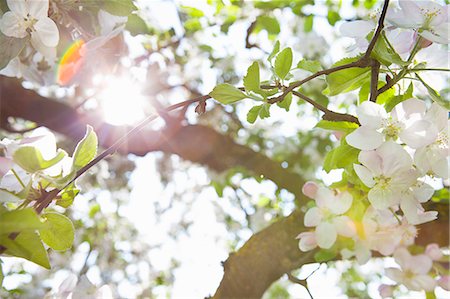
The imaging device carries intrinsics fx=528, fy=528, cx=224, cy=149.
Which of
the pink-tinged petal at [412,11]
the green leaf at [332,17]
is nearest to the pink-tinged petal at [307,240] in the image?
the pink-tinged petal at [412,11]

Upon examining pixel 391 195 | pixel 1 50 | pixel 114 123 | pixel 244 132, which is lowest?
pixel 244 132

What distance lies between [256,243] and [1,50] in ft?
2.45

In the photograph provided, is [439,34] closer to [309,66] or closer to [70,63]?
[309,66]

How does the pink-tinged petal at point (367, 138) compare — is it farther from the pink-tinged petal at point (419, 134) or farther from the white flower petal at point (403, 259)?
the white flower petal at point (403, 259)

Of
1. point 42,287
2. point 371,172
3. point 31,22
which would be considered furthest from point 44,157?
point 42,287

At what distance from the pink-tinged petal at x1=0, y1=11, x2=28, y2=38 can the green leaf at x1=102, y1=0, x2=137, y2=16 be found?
0.37 ft

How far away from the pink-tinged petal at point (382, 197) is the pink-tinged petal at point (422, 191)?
2 cm

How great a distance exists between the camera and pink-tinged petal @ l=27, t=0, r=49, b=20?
67 cm

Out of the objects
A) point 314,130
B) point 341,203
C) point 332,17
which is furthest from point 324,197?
point 332,17

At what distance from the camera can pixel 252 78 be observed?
1.98 ft

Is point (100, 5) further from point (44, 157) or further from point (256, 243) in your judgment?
point (256, 243)

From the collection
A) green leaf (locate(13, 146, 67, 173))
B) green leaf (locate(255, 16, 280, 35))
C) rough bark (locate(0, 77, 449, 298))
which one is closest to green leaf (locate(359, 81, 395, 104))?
green leaf (locate(13, 146, 67, 173))

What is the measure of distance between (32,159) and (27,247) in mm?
87

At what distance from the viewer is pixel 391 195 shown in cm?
64
